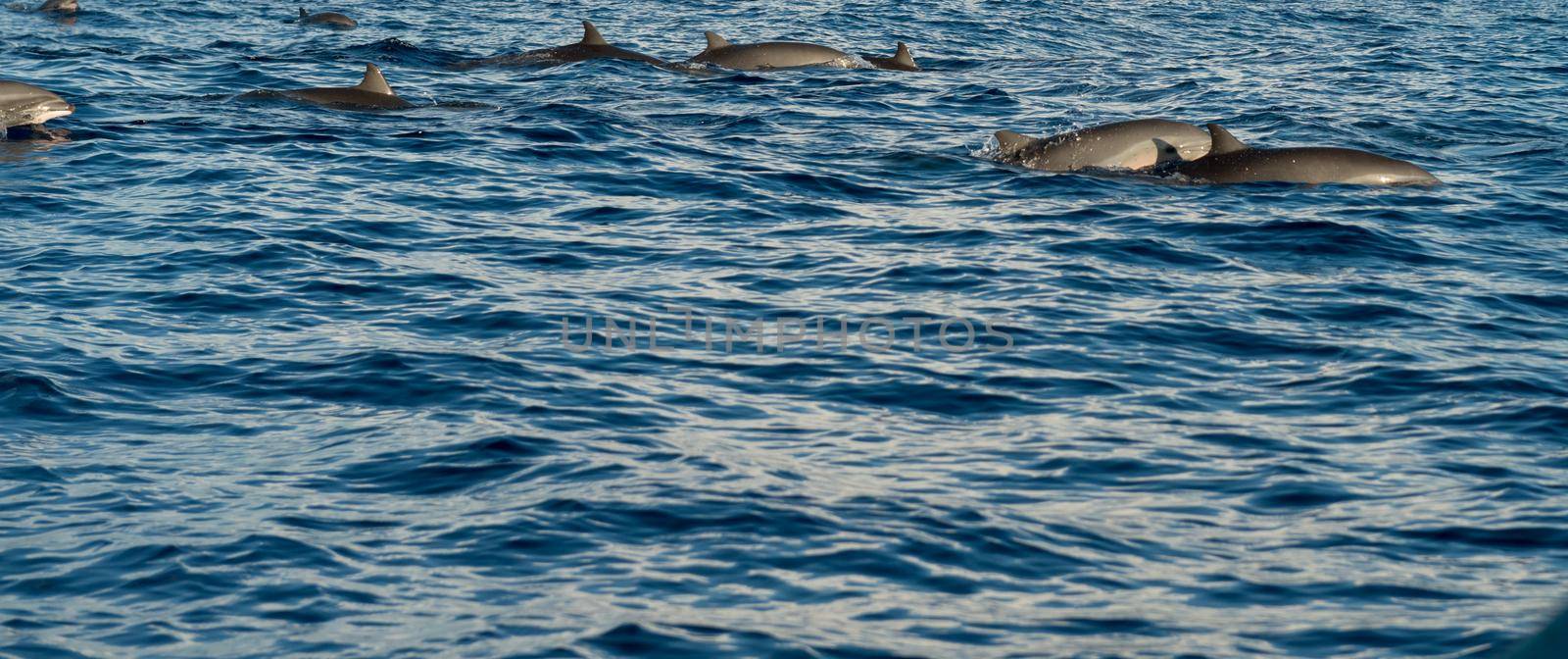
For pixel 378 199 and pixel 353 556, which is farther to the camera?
pixel 378 199

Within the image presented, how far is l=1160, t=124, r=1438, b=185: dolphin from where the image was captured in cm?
1884

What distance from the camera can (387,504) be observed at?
9.74m

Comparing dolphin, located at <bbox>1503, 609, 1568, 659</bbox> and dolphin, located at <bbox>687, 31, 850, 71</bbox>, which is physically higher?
dolphin, located at <bbox>1503, 609, 1568, 659</bbox>

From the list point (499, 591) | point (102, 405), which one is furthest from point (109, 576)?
point (102, 405)

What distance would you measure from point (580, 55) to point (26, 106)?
1016 centimetres

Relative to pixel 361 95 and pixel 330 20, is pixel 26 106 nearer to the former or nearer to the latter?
pixel 361 95

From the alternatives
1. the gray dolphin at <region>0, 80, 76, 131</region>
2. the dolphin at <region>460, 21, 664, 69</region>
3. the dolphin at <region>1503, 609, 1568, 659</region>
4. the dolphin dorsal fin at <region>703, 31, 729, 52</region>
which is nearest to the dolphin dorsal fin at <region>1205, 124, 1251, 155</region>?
Result: the dolphin dorsal fin at <region>703, 31, 729, 52</region>

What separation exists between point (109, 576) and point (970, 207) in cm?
1086

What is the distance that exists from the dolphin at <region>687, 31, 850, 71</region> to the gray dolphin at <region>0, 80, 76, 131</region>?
10714mm

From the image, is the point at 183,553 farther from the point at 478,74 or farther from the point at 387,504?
the point at 478,74

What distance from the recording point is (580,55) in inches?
1156

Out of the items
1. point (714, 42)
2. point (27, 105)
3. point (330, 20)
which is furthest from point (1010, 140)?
point (330, 20)

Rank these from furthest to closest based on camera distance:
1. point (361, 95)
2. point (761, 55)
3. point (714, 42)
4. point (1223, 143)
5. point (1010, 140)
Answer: point (714, 42), point (761, 55), point (361, 95), point (1010, 140), point (1223, 143)

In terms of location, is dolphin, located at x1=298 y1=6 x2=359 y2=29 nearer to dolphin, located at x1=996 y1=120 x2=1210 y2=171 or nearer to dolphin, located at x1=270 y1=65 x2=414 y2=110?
dolphin, located at x1=270 y1=65 x2=414 y2=110
